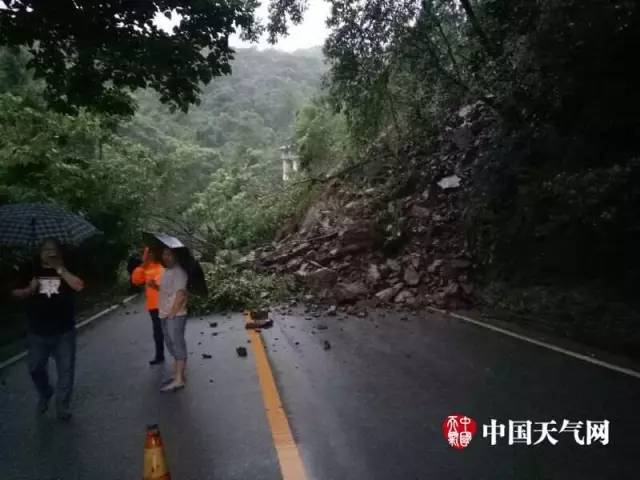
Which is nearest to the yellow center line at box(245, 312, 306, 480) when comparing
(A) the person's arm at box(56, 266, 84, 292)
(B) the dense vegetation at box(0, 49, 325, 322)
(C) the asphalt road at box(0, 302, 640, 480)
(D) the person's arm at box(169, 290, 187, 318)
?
(C) the asphalt road at box(0, 302, 640, 480)

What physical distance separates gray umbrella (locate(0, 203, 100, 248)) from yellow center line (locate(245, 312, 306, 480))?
2620mm

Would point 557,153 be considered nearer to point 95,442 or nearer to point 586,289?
point 586,289

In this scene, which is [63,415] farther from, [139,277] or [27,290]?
[139,277]

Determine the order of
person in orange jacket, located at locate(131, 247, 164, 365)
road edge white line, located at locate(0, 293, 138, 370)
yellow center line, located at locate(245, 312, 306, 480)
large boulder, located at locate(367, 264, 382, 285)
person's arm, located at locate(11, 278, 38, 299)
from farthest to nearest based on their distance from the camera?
large boulder, located at locate(367, 264, 382, 285) → road edge white line, located at locate(0, 293, 138, 370) → person in orange jacket, located at locate(131, 247, 164, 365) → person's arm, located at locate(11, 278, 38, 299) → yellow center line, located at locate(245, 312, 306, 480)

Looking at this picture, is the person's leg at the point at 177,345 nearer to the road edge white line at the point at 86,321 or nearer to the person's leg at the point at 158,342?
the person's leg at the point at 158,342

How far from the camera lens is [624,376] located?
576 cm

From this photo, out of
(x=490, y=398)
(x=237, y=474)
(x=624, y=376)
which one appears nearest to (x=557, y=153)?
(x=624, y=376)

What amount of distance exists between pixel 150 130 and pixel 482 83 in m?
24.3

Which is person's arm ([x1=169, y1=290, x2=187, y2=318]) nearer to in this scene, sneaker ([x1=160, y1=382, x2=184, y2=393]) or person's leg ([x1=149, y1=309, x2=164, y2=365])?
sneaker ([x1=160, y1=382, x2=184, y2=393])

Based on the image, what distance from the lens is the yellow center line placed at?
372cm

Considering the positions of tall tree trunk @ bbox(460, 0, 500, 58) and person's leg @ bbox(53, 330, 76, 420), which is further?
tall tree trunk @ bbox(460, 0, 500, 58)

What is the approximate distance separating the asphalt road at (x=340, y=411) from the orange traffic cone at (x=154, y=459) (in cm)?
77

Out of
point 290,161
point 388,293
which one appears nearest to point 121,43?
point 388,293

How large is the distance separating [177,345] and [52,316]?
1.39 meters
